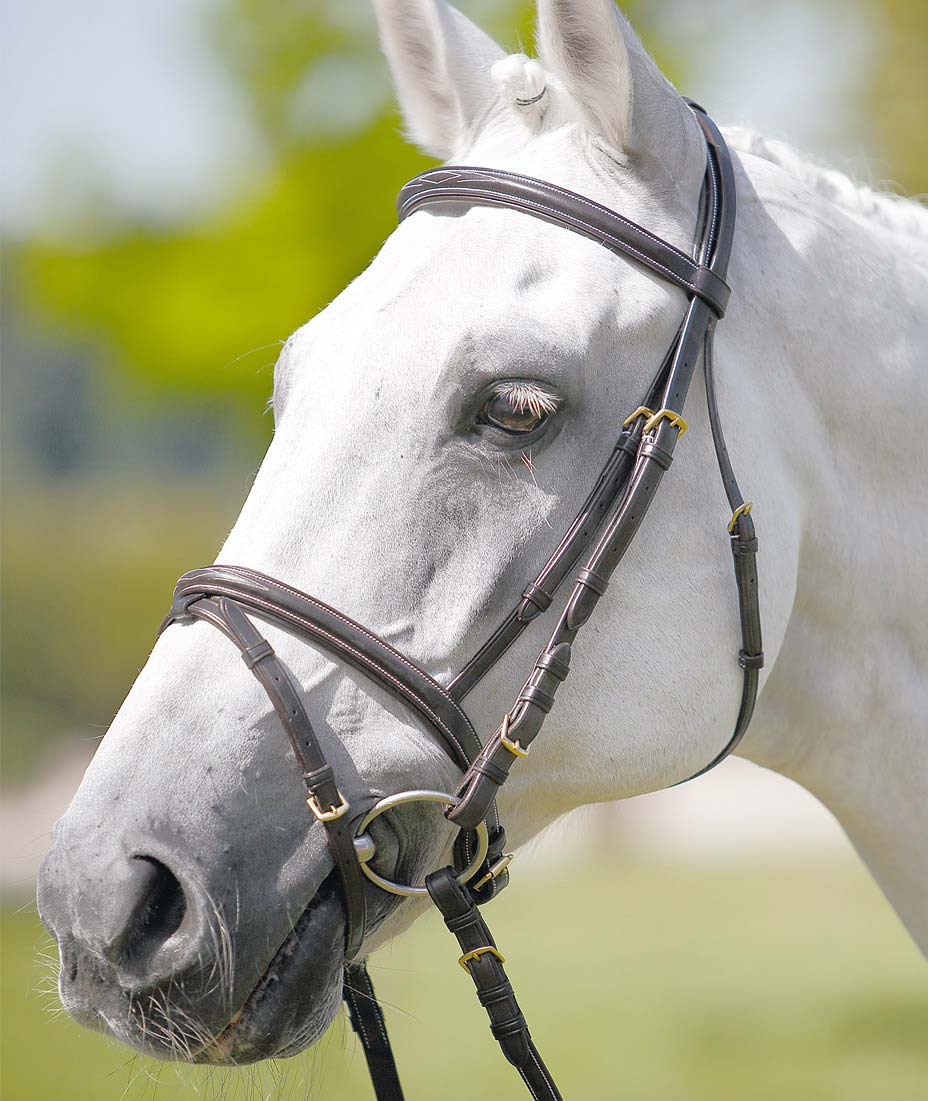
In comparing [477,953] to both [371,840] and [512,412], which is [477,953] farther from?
[512,412]

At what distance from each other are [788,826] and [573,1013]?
27.5 ft

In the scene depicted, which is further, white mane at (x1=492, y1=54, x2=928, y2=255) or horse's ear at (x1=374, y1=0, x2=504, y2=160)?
horse's ear at (x1=374, y1=0, x2=504, y2=160)

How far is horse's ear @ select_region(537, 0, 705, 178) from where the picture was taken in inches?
Result: 83.9

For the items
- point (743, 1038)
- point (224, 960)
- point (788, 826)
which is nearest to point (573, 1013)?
point (743, 1038)

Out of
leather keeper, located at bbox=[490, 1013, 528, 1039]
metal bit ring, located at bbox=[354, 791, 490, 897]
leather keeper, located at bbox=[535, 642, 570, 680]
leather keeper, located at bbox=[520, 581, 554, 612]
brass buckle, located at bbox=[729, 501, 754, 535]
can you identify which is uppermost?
brass buckle, located at bbox=[729, 501, 754, 535]

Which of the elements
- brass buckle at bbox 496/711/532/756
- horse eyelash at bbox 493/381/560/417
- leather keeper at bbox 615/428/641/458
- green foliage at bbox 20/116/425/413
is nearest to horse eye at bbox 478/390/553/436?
horse eyelash at bbox 493/381/560/417

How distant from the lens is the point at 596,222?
6.96 feet

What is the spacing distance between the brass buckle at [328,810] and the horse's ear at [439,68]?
1.59m

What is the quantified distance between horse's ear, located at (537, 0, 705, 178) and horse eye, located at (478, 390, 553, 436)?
2.15 feet

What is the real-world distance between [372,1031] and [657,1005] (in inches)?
272

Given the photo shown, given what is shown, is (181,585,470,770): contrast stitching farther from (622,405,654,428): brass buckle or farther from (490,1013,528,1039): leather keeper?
(622,405,654,428): brass buckle

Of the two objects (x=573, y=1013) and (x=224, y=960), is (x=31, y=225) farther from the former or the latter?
(x=224, y=960)

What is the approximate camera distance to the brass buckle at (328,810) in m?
1.79

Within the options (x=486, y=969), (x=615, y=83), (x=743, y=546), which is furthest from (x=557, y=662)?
(x=615, y=83)
